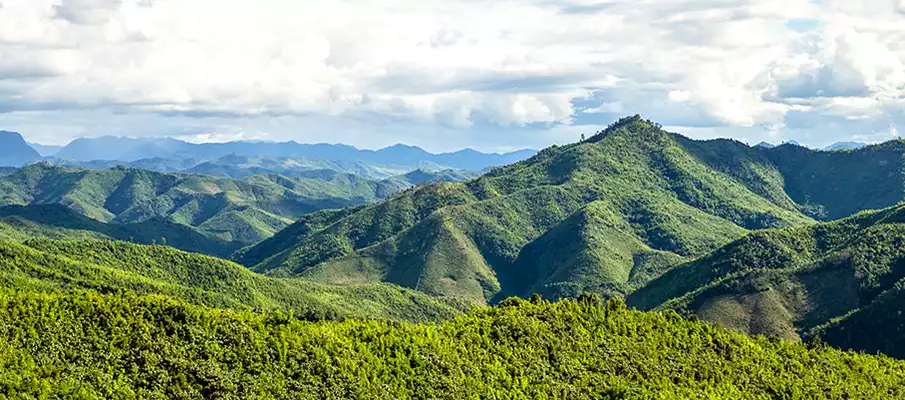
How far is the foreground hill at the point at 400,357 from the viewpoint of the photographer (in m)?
92.2

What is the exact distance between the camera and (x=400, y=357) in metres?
114

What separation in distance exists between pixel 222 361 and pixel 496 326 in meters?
48.0

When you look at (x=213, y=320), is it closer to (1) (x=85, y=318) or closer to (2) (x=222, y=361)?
(2) (x=222, y=361)

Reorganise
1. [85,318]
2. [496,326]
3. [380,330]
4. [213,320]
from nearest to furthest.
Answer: [85,318], [213,320], [380,330], [496,326]

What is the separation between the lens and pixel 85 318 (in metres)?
97.8

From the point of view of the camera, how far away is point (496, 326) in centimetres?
13150

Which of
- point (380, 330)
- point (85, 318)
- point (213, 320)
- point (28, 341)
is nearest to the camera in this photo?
point (28, 341)

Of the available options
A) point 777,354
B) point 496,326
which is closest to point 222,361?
point 496,326

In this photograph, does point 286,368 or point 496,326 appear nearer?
point 286,368

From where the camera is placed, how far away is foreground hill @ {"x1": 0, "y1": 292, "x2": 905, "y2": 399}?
92.2 m

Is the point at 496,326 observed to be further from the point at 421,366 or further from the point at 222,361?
the point at 222,361

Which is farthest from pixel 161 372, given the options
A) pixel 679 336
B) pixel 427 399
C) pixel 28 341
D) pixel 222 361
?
pixel 679 336

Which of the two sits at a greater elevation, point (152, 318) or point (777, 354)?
point (152, 318)

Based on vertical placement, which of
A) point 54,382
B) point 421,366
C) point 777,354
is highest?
point 54,382
